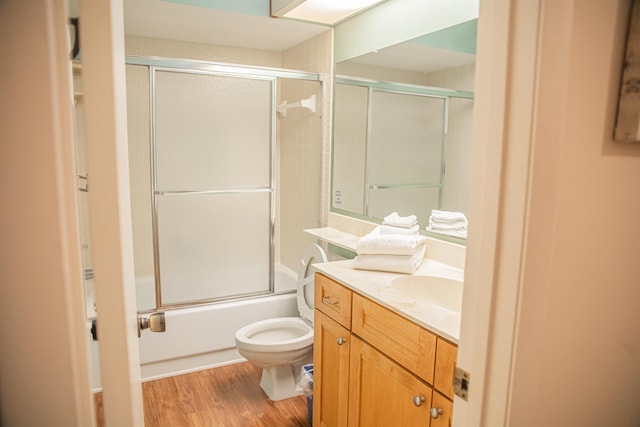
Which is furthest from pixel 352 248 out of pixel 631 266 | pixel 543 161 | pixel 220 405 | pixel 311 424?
pixel 543 161

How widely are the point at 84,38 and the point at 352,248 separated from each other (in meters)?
1.92

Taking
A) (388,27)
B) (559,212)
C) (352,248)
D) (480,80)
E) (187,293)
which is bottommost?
(187,293)

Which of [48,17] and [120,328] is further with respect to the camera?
[120,328]

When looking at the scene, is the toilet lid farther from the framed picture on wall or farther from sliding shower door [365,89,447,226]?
the framed picture on wall

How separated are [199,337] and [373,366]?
156cm

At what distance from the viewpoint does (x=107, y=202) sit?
604 millimetres

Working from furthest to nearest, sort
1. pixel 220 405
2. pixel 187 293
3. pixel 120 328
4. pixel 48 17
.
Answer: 1. pixel 187 293
2. pixel 220 405
3. pixel 120 328
4. pixel 48 17

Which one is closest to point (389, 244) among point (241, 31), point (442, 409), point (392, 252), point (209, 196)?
point (392, 252)

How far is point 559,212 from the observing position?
769mm

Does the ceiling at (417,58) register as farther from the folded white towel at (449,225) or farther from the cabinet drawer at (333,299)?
the cabinet drawer at (333,299)

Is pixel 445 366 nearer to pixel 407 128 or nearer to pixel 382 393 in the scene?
pixel 382 393

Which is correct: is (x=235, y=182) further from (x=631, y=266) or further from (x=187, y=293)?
(x=631, y=266)

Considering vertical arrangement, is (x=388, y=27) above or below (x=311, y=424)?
above

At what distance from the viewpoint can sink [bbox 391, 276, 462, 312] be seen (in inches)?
68.5
